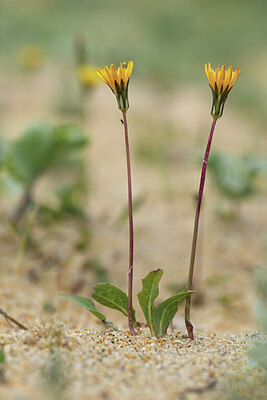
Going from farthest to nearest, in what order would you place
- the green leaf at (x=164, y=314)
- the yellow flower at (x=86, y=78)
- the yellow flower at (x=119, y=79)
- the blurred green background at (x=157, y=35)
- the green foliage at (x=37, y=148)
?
the blurred green background at (x=157, y=35) < the yellow flower at (x=86, y=78) < the green foliage at (x=37, y=148) < the green leaf at (x=164, y=314) < the yellow flower at (x=119, y=79)

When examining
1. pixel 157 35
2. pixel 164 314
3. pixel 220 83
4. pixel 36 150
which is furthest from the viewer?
pixel 157 35

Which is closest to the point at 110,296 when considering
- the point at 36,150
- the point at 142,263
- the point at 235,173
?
the point at 142,263

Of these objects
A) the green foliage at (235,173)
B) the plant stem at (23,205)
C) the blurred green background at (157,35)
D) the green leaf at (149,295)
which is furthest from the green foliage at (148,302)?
the blurred green background at (157,35)

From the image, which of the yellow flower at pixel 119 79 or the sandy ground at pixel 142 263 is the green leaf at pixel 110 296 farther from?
the yellow flower at pixel 119 79

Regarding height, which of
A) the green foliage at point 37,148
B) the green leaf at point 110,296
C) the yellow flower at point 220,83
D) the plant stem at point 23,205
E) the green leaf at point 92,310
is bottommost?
the green leaf at point 92,310

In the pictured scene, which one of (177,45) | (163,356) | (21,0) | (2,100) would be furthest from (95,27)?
(163,356)

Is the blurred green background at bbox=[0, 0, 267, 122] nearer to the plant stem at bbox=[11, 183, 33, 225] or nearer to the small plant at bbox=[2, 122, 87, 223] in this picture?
the small plant at bbox=[2, 122, 87, 223]

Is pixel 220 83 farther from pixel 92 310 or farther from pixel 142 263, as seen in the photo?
pixel 142 263
